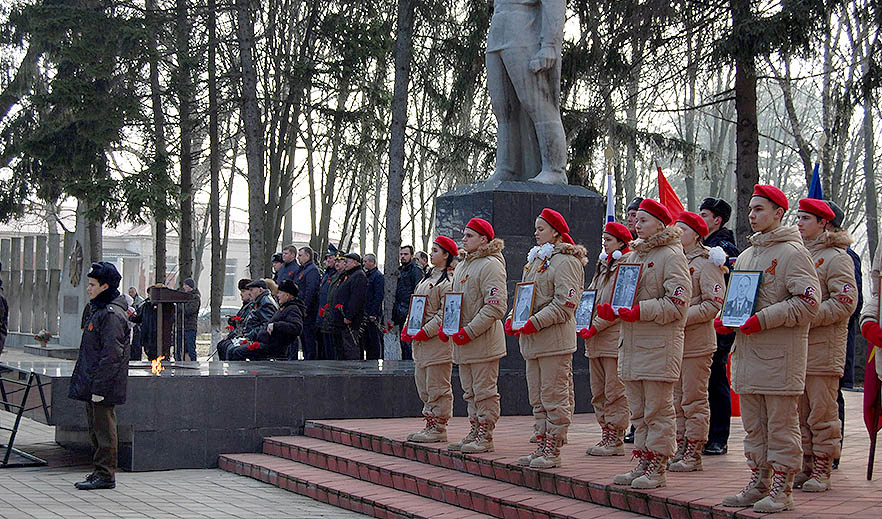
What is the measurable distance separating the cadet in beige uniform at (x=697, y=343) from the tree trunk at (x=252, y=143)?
12908 mm

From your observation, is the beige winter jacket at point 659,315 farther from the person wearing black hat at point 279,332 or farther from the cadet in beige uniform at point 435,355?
the person wearing black hat at point 279,332

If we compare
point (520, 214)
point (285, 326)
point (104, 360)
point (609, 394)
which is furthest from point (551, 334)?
point (285, 326)

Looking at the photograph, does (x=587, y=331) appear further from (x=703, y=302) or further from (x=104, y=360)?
(x=104, y=360)

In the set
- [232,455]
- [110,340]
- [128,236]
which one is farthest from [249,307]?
[128,236]

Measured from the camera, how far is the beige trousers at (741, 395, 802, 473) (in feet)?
19.4

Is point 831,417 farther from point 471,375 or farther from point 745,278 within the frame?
point 471,375

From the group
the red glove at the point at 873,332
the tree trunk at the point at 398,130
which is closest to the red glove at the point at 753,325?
the red glove at the point at 873,332

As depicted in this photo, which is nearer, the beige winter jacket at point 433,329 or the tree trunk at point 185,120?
the beige winter jacket at point 433,329

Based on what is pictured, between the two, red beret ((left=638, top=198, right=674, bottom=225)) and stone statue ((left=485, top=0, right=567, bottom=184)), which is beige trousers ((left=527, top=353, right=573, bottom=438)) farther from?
stone statue ((left=485, top=0, right=567, bottom=184))

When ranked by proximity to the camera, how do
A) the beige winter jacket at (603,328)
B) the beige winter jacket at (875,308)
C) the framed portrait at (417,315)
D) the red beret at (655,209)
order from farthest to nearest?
1. the framed portrait at (417,315)
2. the beige winter jacket at (603,328)
3. the red beret at (655,209)
4. the beige winter jacket at (875,308)

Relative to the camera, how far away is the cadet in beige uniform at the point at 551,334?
7672 mm

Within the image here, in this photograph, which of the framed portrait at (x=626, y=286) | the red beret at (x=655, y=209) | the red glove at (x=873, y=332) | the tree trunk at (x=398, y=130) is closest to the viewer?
the red glove at (x=873, y=332)

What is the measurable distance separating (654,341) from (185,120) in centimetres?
1658

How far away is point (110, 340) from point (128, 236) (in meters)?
63.9
